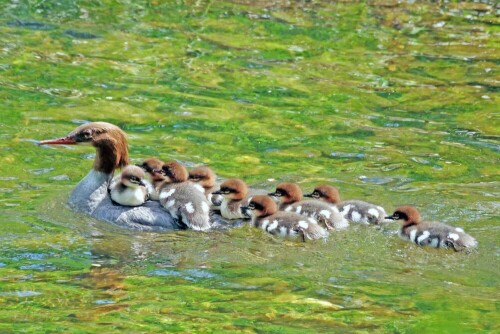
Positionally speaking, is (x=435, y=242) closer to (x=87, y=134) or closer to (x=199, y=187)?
(x=199, y=187)

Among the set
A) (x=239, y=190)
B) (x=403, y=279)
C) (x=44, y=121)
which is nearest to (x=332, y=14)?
(x=44, y=121)

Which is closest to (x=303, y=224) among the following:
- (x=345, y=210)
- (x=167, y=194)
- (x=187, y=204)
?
(x=345, y=210)

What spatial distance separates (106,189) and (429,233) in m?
3.08

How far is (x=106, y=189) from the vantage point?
32.6ft

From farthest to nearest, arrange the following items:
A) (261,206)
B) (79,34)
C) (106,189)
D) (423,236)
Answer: (79,34) < (106,189) < (261,206) < (423,236)

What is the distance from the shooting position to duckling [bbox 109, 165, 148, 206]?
945 centimetres

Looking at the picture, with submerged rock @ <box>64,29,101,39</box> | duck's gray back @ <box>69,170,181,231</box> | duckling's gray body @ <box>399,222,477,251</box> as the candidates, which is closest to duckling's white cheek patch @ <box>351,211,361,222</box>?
duckling's gray body @ <box>399,222,477,251</box>

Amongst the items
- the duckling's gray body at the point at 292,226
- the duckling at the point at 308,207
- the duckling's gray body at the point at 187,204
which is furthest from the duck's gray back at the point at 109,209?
the duckling at the point at 308,207

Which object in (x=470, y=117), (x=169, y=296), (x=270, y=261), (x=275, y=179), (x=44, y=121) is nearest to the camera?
(x=169, y=296)

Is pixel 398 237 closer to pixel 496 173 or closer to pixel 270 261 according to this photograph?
→ pixel 270 261

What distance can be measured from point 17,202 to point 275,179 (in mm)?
2694

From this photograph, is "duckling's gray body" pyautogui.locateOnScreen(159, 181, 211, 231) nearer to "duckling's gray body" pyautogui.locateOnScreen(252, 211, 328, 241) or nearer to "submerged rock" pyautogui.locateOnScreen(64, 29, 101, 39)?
"duckling's gray body" pyautogui.locateOnScreen(252, 211, 328, 241)

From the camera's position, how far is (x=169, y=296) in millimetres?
7699

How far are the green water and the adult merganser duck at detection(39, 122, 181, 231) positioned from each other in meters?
0.18
